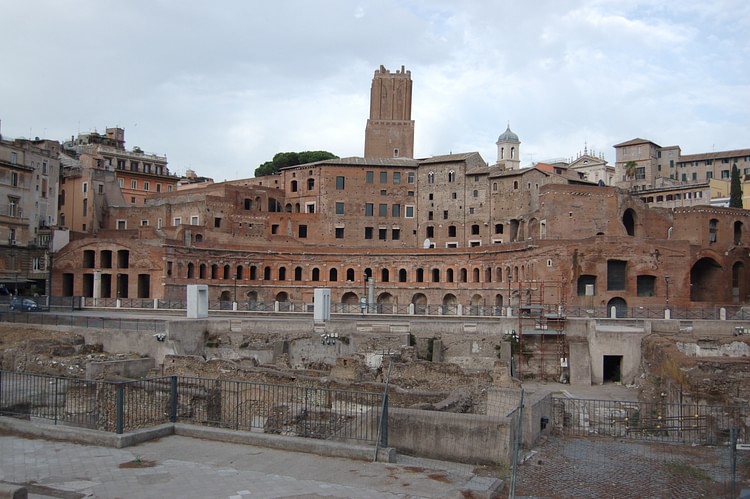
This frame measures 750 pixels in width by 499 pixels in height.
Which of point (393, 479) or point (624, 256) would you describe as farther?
point (624, 256)

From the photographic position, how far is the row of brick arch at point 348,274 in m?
58.8

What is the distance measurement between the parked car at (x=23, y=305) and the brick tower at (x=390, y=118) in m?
46.0

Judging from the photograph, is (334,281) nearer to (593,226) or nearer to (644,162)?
(593,226)

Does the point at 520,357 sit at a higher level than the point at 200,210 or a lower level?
lower

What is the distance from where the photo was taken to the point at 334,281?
65.5 m

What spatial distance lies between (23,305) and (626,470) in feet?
125

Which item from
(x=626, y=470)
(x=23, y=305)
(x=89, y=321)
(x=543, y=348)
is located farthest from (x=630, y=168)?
(x=626, y=470)

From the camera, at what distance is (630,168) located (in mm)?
95500

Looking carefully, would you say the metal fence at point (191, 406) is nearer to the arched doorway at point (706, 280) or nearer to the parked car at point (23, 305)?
the parked car at point (23, 305)

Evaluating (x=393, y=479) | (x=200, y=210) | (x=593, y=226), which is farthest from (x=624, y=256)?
(x=393, y=479)

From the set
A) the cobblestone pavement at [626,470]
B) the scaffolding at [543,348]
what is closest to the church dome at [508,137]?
the scaffolding at [543,348]

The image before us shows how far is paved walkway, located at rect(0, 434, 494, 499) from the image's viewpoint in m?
10.3

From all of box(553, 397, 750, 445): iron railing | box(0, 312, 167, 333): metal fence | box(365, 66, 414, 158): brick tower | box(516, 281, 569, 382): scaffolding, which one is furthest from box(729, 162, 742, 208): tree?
box(0, 312, 167, 333): metal fence

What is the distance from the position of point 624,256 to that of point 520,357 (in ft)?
65.5
